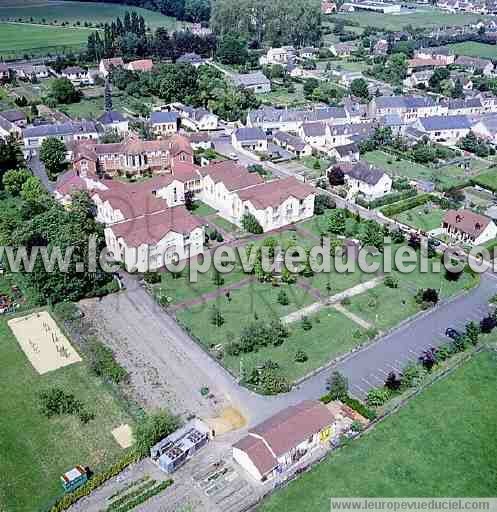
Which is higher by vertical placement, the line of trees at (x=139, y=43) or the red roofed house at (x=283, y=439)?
the line of trees at (x=139, y=43)

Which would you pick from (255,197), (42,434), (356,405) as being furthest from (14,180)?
(356,405)

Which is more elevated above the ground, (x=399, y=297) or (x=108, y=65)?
(x=108, y=65)

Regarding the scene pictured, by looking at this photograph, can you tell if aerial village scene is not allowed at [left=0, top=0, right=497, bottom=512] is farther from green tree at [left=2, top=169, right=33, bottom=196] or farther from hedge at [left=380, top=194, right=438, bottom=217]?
green tree at [left=2, top=169, right=33, bottom=196]

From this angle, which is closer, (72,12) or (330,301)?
(330,301)

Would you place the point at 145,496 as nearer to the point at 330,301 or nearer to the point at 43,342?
the point at 43,342

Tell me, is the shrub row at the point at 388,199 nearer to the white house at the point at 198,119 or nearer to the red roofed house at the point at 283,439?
the white house at the point at 198,119

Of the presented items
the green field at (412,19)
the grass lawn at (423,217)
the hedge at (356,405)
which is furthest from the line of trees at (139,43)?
the hedge at (356,405)

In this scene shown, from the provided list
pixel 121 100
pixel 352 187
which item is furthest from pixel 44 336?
pixel 121 100
